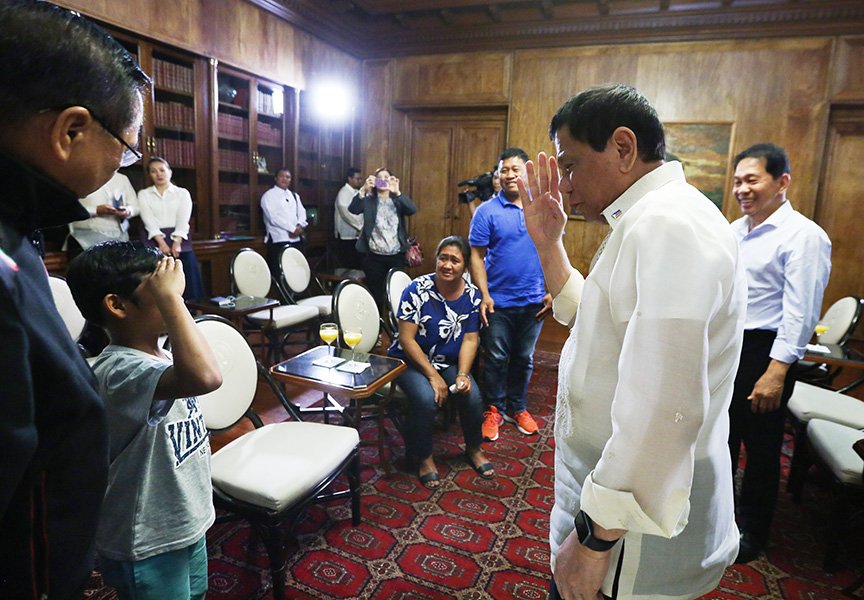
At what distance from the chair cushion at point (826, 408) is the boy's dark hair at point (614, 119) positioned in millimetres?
2215

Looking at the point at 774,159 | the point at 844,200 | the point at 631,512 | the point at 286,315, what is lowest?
the point at 286,315

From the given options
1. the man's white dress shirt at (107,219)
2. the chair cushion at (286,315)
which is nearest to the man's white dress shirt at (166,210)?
the man's white dress shirt at (107,219)

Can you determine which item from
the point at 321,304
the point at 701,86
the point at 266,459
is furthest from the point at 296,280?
the point at 701,86

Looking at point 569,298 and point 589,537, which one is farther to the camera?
point 569,298

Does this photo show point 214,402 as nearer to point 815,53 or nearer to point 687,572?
point 687,572

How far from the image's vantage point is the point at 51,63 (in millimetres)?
571

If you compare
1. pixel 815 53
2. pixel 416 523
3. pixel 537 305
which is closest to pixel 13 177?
pixel 416 523

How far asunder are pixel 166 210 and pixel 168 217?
0.19ft

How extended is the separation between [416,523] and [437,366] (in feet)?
2.74

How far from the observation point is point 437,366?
8.95 feet

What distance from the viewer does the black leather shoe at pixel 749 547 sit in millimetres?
1978

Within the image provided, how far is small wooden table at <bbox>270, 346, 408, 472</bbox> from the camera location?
2057 mm

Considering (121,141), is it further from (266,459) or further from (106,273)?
(266,459)

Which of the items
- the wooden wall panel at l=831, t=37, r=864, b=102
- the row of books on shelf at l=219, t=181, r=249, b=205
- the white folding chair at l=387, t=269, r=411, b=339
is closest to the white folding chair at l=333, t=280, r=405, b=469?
the white folding chair at l=387, t=269, r=411, b=339
